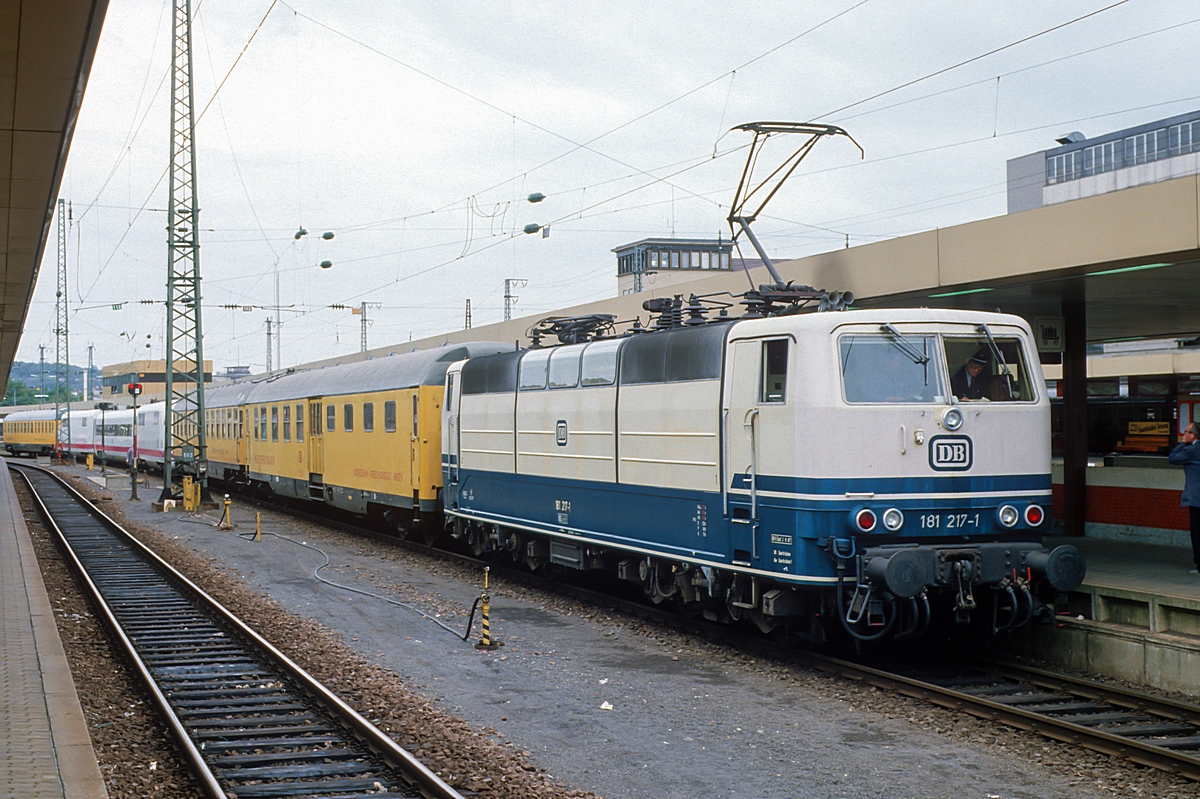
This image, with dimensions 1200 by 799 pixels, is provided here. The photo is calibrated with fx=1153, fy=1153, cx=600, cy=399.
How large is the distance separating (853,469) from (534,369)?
6373 mm

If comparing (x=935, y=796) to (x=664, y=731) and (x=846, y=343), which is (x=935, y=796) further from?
(x=846, y=343)

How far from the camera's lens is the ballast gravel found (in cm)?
745

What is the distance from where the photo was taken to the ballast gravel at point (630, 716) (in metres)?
7.45

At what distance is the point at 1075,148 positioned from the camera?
2687 inches

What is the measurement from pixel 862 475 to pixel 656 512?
9.89 feet

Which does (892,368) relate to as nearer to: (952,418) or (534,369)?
(952,418)

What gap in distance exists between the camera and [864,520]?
982cm

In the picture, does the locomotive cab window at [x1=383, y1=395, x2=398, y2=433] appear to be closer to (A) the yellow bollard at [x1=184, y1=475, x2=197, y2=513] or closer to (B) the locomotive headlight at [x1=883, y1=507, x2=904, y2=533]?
(A) the yellow bollard at [x1=184, y1=475, x2=197, y2=513]

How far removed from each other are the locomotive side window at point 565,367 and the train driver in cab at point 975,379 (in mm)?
5092

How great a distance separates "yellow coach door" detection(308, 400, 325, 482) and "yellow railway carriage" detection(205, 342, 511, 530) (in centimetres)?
2

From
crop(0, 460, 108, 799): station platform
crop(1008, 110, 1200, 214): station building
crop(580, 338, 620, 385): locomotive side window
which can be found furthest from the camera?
crop(1008, 110, 1200, 214): station building

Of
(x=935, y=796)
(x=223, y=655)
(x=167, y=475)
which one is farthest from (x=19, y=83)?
(x=167, y=475)

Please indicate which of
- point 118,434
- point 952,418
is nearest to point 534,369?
point 952,418

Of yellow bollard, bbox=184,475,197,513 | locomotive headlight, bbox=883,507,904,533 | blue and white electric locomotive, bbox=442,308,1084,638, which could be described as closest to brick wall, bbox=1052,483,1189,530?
blue and white electric locomotive, bbox=442,308,1084,638
